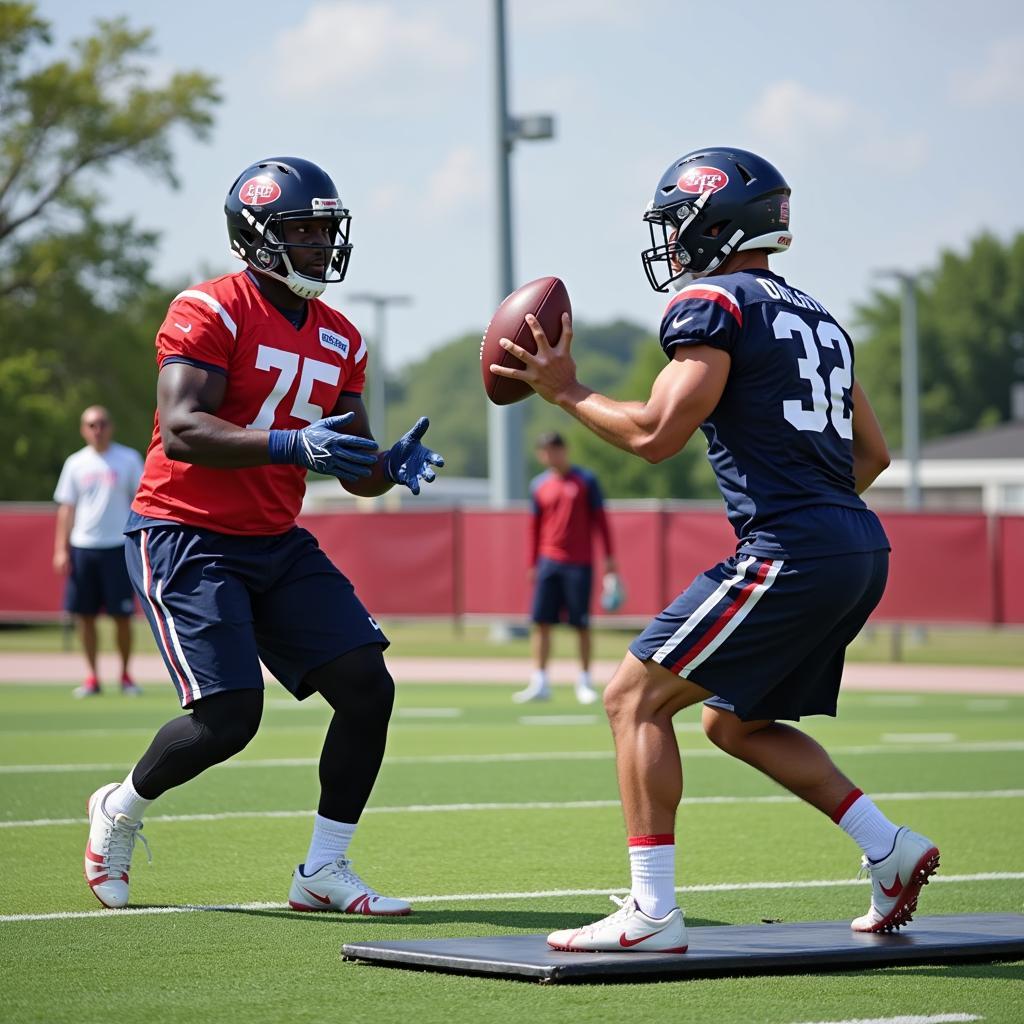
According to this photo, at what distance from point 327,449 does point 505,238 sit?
19.5 meters

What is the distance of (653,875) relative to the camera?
4824 millimetres

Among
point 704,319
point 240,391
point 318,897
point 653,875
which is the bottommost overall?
point 318,897

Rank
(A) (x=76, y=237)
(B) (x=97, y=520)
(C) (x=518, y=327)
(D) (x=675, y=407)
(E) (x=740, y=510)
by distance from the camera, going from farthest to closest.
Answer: (A) (x=76, y=237) → (B) (x=97, y=520) → (C) (x=518, y=327) → (E) (x=740, y=510) → (D) (x=675, y=407)

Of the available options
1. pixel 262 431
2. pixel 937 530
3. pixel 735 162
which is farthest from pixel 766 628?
pixel 937 530

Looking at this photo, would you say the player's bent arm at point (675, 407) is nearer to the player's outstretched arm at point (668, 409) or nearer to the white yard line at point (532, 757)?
the player's outstretched arm at point (668, 409)

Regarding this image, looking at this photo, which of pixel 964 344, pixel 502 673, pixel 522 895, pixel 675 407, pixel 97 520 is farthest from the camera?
pixel 964 344

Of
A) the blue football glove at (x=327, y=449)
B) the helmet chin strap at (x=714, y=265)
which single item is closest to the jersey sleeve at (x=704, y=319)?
the helmet chin strap at (x=714, y=265)

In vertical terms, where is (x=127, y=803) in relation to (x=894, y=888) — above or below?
above

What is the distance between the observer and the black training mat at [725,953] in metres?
4.68

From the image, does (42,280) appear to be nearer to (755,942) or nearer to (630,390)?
(755,942)

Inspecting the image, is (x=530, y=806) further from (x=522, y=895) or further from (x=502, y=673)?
(x=502, y=673)

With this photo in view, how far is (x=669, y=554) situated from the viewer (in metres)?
21.3

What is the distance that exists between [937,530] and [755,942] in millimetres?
15450

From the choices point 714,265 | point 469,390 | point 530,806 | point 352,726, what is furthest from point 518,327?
point 469,390
